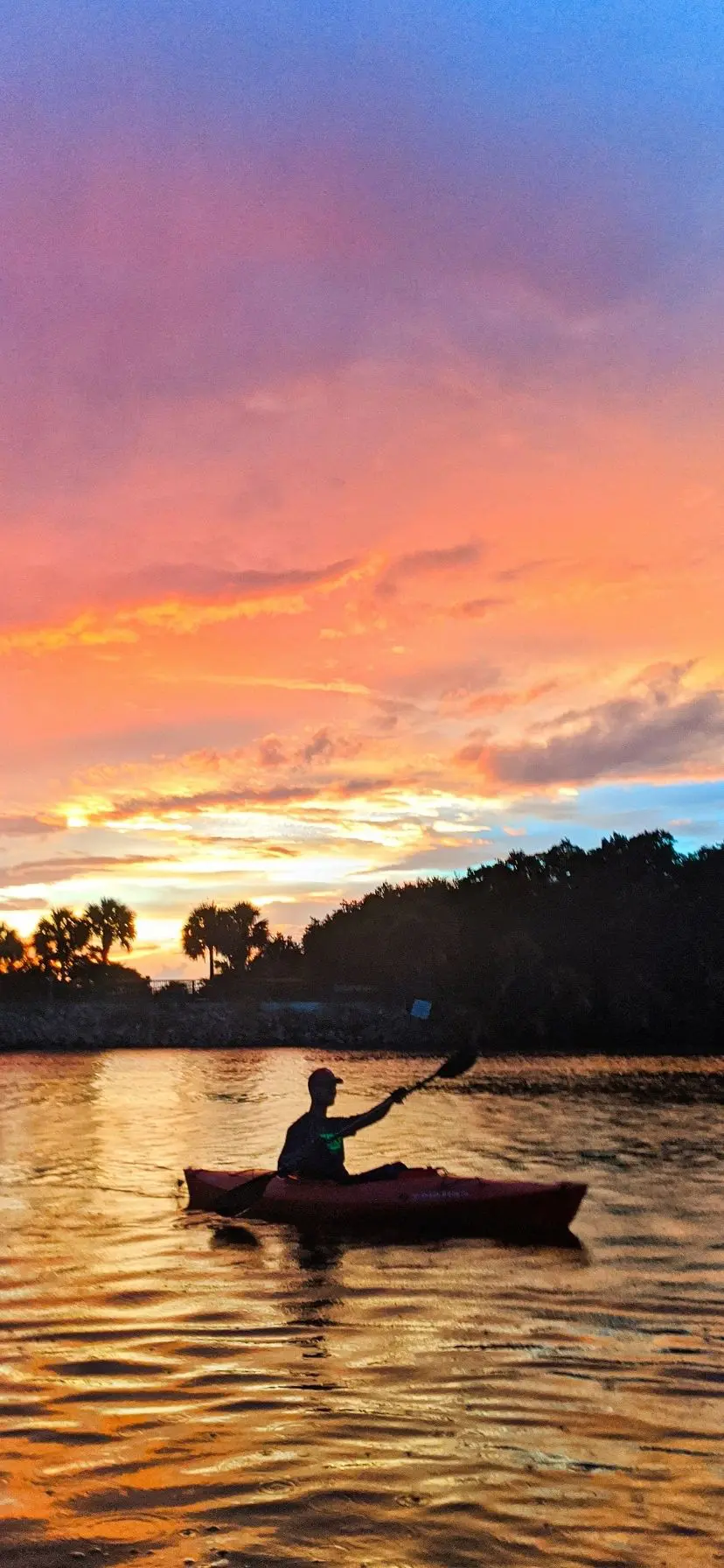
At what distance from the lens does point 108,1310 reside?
1088cm

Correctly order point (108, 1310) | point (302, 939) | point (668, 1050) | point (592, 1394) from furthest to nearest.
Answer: point (302, 939) < point (668, 1050) < point (108, 1310) < point (592, 1394)

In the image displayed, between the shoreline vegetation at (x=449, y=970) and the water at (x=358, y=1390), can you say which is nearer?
the water at (x=358, y=1390)

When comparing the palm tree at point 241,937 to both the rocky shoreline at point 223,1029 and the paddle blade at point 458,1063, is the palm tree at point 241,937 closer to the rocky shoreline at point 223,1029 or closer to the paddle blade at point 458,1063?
the rocky shoreline at point 223,1029

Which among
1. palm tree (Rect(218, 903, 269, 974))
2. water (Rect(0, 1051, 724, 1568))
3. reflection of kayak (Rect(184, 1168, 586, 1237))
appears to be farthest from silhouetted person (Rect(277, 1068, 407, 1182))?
palm tree (Rect(218, 903, 269, 974))

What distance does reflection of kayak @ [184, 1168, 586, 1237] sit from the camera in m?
14.0

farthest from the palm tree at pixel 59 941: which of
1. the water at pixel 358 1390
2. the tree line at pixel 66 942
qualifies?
the water at pixel 358 1390

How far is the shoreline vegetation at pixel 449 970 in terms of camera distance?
273 feet

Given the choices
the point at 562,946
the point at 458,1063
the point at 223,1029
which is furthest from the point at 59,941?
the point at 458,1063

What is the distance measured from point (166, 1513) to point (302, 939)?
346 feet

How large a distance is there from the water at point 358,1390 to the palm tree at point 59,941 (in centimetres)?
9279

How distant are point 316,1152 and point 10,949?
328 feet

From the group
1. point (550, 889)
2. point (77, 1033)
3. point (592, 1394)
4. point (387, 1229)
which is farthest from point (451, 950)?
point (592, 1394)

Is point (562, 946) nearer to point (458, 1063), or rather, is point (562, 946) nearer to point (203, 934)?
point (203, 934)

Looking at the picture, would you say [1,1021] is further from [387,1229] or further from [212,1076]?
[387,1229]
